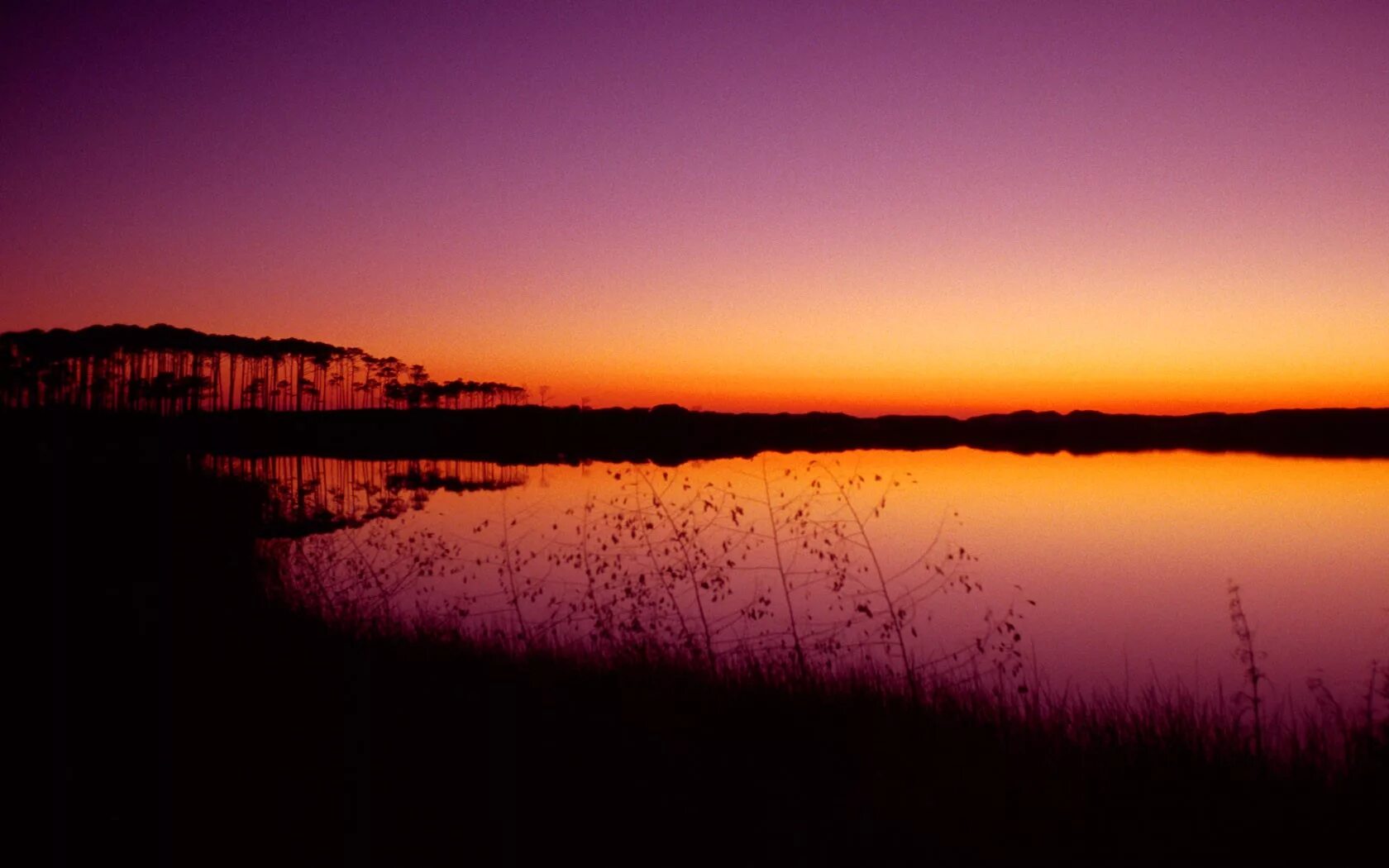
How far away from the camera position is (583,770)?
570cm

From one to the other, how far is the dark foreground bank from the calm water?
→ 2.16 m

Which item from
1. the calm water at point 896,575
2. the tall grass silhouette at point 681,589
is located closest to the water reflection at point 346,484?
the calm water at point 896,575

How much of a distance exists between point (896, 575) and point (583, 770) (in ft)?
36.5

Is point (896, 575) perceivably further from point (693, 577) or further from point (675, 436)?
point (675, 436)

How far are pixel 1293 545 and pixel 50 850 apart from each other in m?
24.3

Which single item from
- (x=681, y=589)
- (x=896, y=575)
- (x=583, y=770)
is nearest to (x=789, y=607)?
(x=681, y=589)

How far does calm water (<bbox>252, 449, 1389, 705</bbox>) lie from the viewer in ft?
38.0

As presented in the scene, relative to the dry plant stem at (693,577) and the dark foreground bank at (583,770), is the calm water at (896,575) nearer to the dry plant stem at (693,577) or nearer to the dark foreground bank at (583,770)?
the dry plant stem at (693,577)

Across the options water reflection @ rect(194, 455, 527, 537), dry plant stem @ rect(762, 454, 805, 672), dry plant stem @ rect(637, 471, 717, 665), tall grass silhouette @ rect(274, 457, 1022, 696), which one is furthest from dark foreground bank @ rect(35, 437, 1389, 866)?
water reflection @ rect(194, 455, 527, 537)

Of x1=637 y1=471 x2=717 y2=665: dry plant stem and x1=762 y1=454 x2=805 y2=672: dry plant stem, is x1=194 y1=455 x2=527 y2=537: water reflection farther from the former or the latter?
x1=762 y1=454 x2=805 y2=672: dry plant stem

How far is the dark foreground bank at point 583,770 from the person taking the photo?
4832mm

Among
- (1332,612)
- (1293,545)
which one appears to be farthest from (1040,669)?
(1293,545)

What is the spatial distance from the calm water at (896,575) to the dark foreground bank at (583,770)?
216cm

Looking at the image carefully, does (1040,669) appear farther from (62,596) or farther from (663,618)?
(62,596)
